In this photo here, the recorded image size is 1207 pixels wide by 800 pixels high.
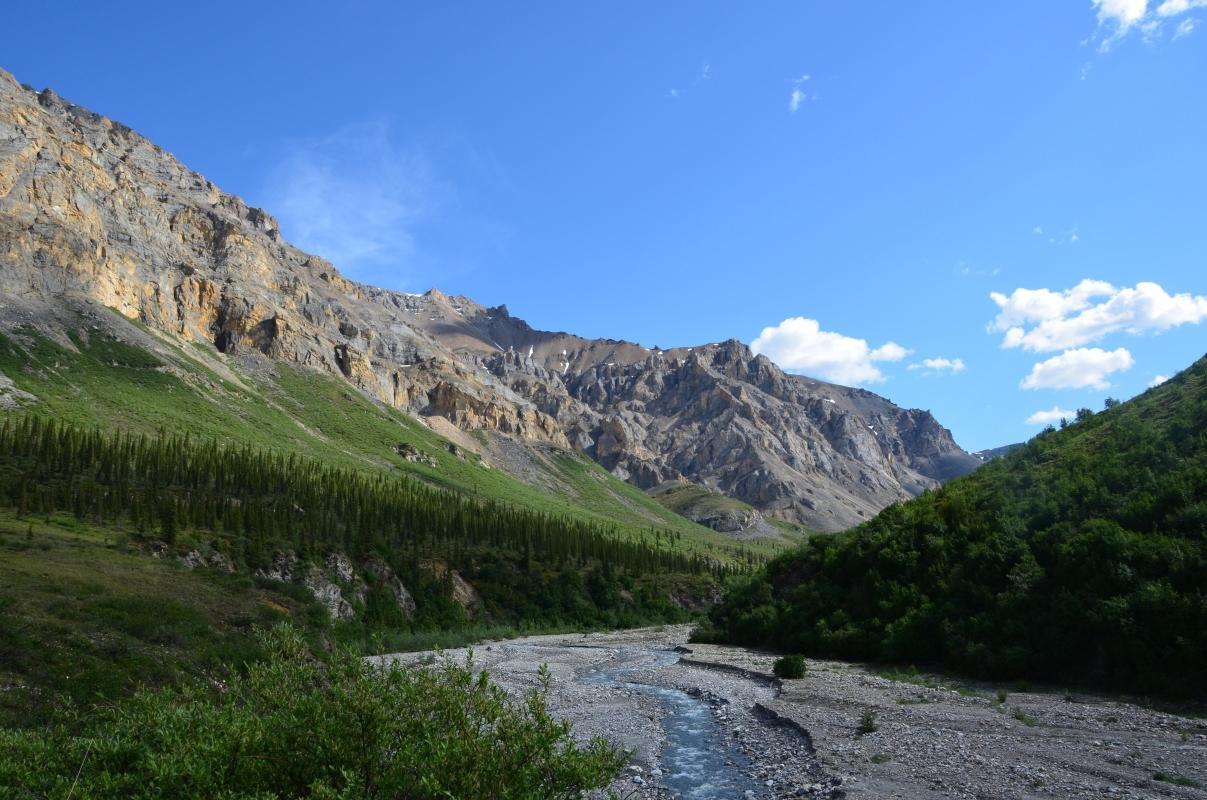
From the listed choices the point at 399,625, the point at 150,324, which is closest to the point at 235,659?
the point at 399,625

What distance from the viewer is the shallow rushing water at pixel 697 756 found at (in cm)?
1734

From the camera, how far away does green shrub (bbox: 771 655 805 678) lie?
33.5 m

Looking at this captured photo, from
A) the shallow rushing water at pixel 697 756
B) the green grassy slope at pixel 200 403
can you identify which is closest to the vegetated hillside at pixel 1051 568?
the shallow rushing water at pixel 697 756

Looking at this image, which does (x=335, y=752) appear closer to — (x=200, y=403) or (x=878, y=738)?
(x=878, y=738)

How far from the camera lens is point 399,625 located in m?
68.1

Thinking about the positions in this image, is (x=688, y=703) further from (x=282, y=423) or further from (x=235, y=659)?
(x=282, y=423)

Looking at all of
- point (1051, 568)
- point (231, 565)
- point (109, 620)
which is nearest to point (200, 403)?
point (231, 565)

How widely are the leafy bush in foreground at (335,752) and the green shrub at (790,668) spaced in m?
28.1

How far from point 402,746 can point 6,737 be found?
209 inches

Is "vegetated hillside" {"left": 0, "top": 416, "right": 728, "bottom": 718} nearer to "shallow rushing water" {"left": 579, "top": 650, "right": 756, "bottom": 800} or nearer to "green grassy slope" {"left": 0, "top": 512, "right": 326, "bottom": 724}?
"green grassy slope" {"left": 0, "top": 512, "right": 326, "bottom": 724}

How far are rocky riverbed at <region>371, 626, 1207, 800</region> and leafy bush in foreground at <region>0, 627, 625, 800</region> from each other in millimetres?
8289

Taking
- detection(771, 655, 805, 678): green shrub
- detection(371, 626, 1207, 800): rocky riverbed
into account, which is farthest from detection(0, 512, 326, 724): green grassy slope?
detection(771, 655, 805, 678): green shrub

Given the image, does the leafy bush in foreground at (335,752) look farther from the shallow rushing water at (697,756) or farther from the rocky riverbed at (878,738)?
the shallow rushing water at (697,756)

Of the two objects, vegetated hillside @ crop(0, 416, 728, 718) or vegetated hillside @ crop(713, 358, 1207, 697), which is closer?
vegetated hillside @ crop(0, 416, 728, 718)
